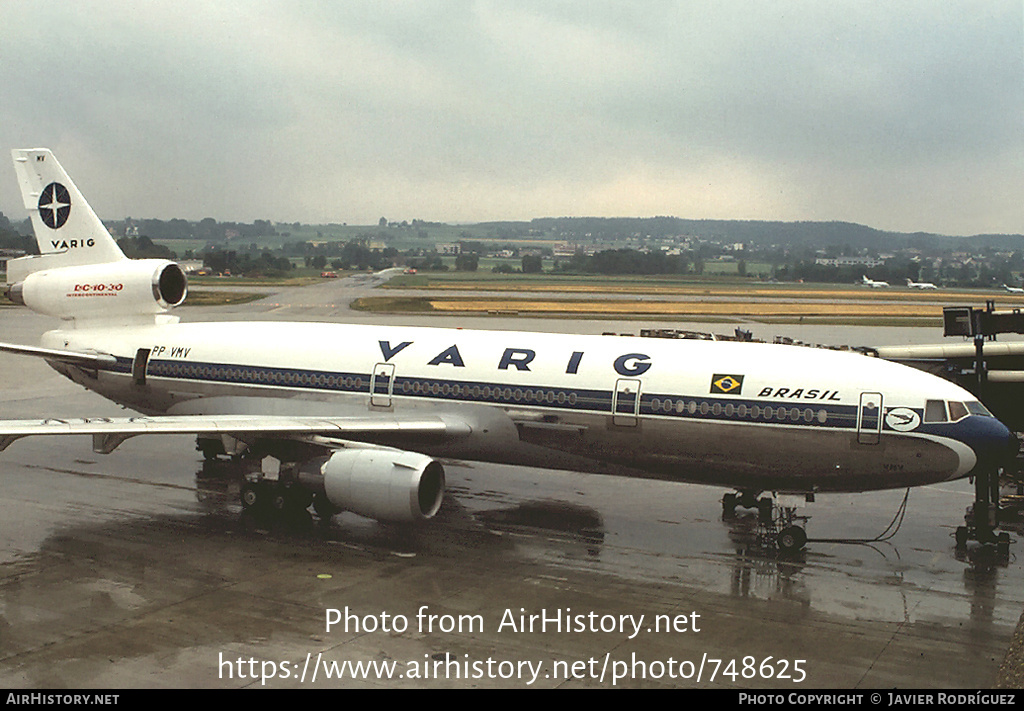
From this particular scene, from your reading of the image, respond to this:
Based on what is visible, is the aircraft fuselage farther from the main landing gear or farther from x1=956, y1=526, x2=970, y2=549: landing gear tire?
x1=956, y1=526, x2=970, y2=549: landing gear tire

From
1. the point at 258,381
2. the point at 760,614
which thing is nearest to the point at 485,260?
the point at 258,381

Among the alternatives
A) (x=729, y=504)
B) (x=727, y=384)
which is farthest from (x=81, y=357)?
(x=729, y=504)

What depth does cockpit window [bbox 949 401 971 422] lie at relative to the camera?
56.2 ft

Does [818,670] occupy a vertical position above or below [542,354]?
below

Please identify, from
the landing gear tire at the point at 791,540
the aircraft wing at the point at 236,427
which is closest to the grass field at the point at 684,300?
the aircraft wing at the point at 236,427

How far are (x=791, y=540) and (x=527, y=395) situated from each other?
20.0 ft

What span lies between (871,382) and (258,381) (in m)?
14.0

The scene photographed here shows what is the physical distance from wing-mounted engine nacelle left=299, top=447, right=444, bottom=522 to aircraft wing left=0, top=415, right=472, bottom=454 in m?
0.98

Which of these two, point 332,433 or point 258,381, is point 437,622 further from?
point 258,381

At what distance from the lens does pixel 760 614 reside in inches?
591

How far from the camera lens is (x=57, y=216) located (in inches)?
1019

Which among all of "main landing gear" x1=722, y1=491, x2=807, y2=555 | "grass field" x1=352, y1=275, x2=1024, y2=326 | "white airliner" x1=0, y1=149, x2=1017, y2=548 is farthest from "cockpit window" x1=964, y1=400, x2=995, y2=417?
"grass field" x1=352, y1=275, x2=1024, y2=326

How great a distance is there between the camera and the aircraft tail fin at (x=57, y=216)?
2572cm
